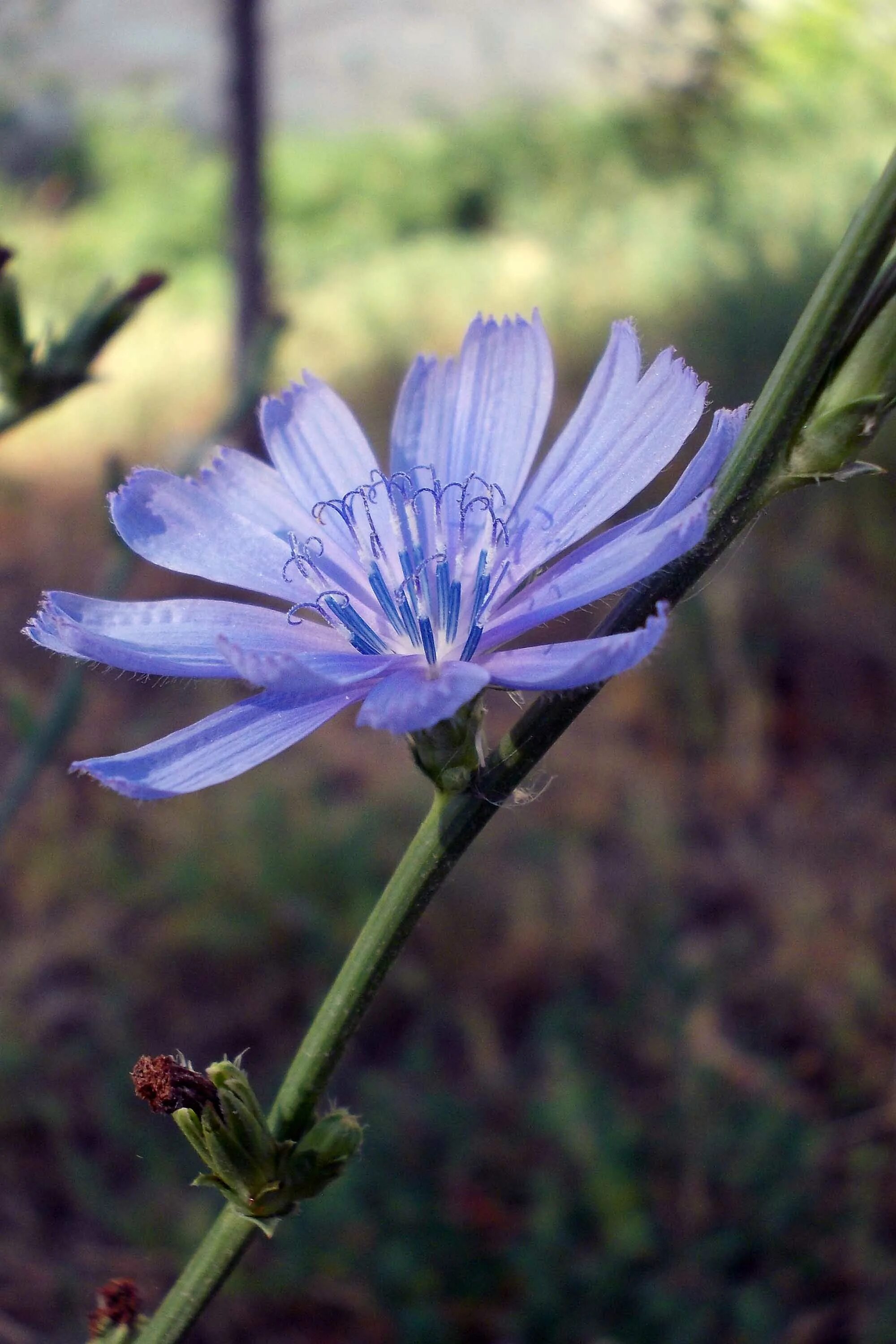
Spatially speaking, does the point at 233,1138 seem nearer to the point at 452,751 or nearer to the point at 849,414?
the point at 452,751

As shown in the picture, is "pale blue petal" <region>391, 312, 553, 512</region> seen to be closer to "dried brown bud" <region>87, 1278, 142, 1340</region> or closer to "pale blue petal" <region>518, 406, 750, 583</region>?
"pale blue petal" <region>518, 406, 750, 583</region>

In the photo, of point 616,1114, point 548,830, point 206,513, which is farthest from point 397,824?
point 206,513

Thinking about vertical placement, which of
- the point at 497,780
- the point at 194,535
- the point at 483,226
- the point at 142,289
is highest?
the point at 483,226

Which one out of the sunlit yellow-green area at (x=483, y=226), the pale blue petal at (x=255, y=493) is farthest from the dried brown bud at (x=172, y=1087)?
the sunlit yellow-green area at (x=483, y=226)

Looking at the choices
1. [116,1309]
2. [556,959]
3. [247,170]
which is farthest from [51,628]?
[247,170]

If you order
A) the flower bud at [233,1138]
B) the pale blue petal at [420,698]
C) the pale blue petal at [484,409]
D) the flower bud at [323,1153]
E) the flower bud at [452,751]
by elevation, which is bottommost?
the flower bud at [323,1153]

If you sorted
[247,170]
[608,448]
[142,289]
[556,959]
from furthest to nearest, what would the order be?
[247,170]
[556,959]
[142,289]
[608,448]

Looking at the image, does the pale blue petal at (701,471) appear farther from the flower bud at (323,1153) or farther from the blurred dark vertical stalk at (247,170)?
the blurred dark vertical stalk at (247,170)
